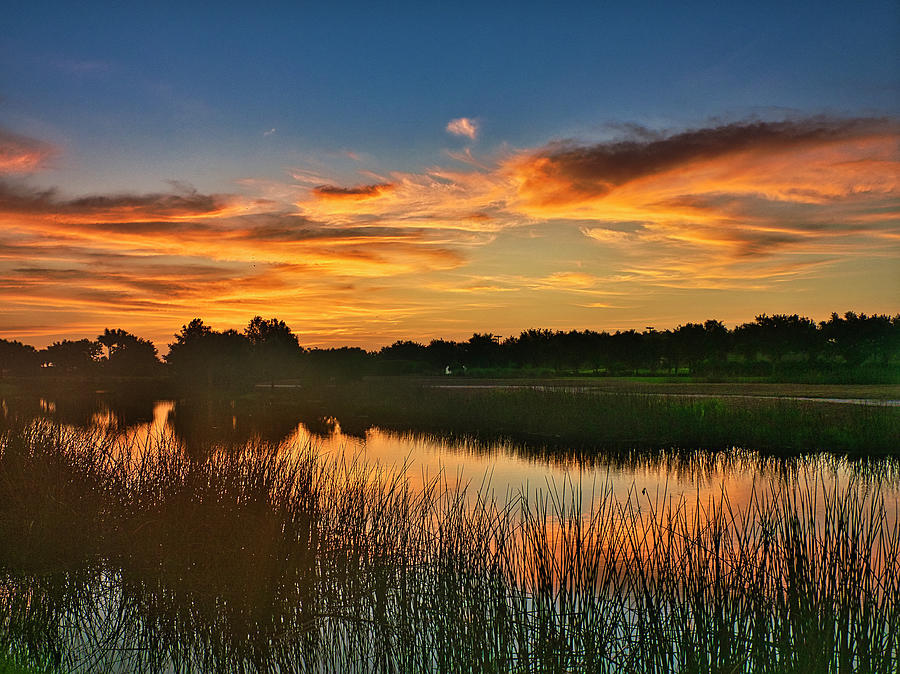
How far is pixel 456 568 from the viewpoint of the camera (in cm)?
831

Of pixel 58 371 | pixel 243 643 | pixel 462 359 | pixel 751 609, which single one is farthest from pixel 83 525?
pixel 58 371

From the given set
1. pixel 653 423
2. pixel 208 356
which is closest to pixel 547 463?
pixel 653 423

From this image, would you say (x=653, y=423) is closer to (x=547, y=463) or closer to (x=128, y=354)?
(x=547, y=463)

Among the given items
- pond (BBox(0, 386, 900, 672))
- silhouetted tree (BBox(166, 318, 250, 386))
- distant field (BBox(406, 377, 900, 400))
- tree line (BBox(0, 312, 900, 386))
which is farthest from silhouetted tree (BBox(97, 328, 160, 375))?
pond (BBox(0, 386, 900, 672))

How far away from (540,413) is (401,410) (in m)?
11.3

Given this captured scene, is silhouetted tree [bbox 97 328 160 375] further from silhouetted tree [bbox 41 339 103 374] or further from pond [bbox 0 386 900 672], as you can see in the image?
pond [bbox 0 386 900 672]

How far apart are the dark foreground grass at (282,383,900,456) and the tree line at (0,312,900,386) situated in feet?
140

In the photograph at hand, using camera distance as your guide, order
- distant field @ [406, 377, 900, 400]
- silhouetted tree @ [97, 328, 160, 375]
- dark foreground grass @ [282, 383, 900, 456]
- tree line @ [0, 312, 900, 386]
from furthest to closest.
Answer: silhouetted tree @ [97, 328, 160, 375] < tree line @ [0, 312, 900, 386] < distant field @ [406, 377, 900, 400] < dark foreground grass @ [282, 383, 900, 456]

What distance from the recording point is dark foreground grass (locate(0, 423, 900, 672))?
20.8 feet

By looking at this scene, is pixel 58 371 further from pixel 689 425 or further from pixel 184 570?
pixel 184 570

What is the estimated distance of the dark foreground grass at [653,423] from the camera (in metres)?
24.0

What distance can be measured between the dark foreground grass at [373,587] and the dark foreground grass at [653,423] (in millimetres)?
14274

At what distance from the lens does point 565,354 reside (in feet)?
362

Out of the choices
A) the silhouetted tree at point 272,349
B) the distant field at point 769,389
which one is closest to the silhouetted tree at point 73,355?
the silhouetted tree at point 272,349
